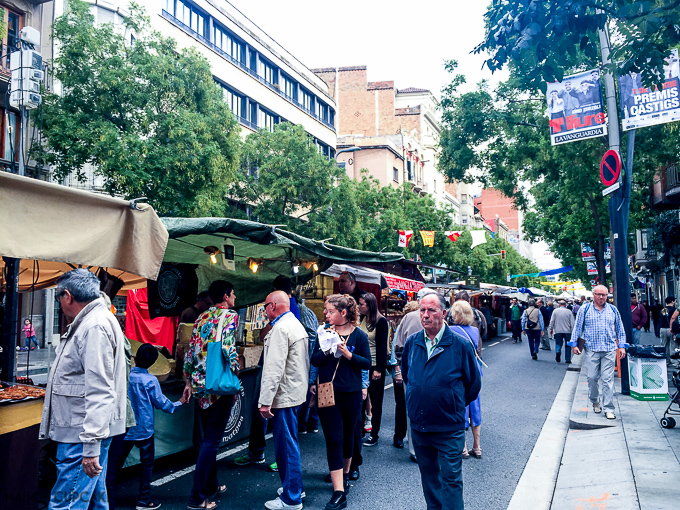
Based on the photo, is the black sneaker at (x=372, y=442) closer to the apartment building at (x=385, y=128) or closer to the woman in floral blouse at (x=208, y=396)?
the woman in floral blouse at (x=208, y=396)

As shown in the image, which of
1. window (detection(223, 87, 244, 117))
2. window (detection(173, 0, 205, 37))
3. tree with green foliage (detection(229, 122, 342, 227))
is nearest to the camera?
tree with green foliage (detection(229, 122, 342, 227))

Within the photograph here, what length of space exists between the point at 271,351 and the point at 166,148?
1351cm

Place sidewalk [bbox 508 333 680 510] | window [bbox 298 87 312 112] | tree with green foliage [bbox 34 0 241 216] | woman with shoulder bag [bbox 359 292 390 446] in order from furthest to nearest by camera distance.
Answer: window [bbox 298 87 312 112], tree with green foliage [bbox 34 0 241 216], woman with shoulder bag [bbox 359 292 390 446], sidewalk [bbox 508 333 680 510]

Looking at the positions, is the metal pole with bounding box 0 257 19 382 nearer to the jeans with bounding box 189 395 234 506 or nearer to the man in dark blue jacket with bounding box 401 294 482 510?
the jeans with bounding box 189 395 234 506

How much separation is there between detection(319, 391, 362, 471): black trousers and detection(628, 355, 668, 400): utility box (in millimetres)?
5418

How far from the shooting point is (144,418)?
17.2 feet

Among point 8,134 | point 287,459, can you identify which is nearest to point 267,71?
point 8,134

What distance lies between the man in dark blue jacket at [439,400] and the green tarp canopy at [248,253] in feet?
8.55

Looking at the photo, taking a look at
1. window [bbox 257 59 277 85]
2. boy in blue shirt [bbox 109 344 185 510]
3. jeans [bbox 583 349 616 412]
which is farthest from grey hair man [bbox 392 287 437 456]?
window [bbox 257 59 277 85]

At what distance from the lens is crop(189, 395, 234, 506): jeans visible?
5090mm

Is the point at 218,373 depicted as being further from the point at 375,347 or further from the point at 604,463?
the point at 604,463

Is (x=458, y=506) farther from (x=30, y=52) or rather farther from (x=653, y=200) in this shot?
(x=653, y=200)

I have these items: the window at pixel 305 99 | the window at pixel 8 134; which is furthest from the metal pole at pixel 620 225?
the window at pixel 305 99

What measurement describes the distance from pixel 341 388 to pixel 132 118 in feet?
49.3
